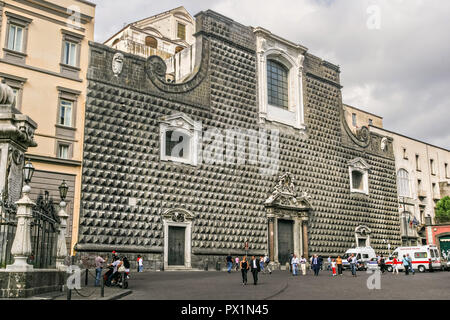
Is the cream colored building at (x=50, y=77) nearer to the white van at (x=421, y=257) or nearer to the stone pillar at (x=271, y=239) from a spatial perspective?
the stone pillar at (x=271, y=239)

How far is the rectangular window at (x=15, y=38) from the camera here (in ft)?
65.9

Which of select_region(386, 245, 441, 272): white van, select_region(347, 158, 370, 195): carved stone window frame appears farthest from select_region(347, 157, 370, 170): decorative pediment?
select_region(386, 245, 441, 272): white van

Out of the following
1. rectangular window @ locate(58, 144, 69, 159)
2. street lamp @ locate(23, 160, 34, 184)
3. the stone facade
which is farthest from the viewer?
the stone facade

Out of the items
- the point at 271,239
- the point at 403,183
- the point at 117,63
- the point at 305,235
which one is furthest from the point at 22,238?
the point at 403,183

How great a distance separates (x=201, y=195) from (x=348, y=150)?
14.4 m

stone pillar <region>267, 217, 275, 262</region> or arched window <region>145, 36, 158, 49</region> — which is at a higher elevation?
arched window <region>145, 36, 158, 49</region>

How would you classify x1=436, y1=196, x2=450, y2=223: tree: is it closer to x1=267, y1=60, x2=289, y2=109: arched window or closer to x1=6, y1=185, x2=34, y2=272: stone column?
x1=267, y1=60, x2=289, y2=109: arched window

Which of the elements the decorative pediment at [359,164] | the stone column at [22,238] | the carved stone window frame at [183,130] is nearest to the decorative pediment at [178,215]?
the carved stone window frame at [183,130]

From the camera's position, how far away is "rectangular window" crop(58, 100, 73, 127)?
21.0m

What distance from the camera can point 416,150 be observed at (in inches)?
1679

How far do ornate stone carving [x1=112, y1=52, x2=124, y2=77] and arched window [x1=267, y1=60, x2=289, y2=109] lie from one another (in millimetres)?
10851

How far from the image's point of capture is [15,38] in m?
20.2

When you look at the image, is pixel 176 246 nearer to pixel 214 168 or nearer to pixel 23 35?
pixel 214 168
